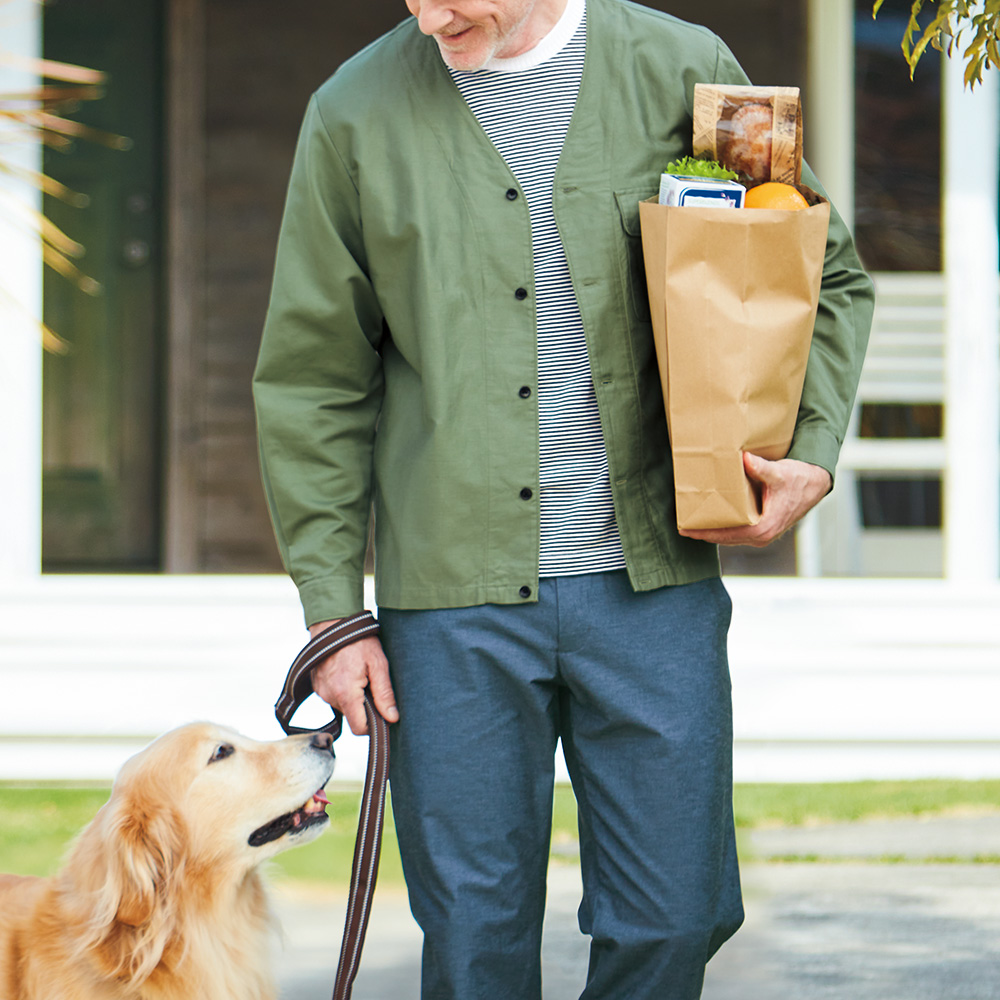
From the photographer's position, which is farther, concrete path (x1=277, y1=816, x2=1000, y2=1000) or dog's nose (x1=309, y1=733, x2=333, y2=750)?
concrete path (x1=277, y1=816, x2=1000, y2=1000)

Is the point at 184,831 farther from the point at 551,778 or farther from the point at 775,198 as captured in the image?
the point at 775,198

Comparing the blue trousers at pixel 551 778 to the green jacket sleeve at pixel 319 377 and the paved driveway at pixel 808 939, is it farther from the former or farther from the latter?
the paved driveway at pixel 808 939

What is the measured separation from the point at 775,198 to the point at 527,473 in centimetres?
51

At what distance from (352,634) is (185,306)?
449 cm

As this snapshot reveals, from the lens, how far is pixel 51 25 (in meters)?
5.96

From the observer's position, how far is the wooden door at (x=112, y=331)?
238 inches

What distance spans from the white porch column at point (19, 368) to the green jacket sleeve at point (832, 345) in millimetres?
3481

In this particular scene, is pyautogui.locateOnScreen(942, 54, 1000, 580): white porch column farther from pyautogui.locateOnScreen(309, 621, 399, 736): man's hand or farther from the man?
pyautogui.locateOnScreen(309, 621, 399, 736): man's hand

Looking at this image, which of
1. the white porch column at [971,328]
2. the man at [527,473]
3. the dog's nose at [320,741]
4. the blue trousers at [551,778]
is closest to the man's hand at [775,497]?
the man at [527,473]

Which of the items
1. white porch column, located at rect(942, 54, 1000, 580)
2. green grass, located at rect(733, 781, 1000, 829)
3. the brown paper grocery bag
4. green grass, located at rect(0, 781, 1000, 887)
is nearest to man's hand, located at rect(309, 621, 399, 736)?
the brown paper grocery bag

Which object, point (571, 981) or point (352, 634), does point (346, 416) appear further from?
point (571, 981)

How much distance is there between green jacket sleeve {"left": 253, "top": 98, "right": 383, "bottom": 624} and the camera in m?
1.92

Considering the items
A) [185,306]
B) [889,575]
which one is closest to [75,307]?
[185,306]

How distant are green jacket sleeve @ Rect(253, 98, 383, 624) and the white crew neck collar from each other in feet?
0.89
